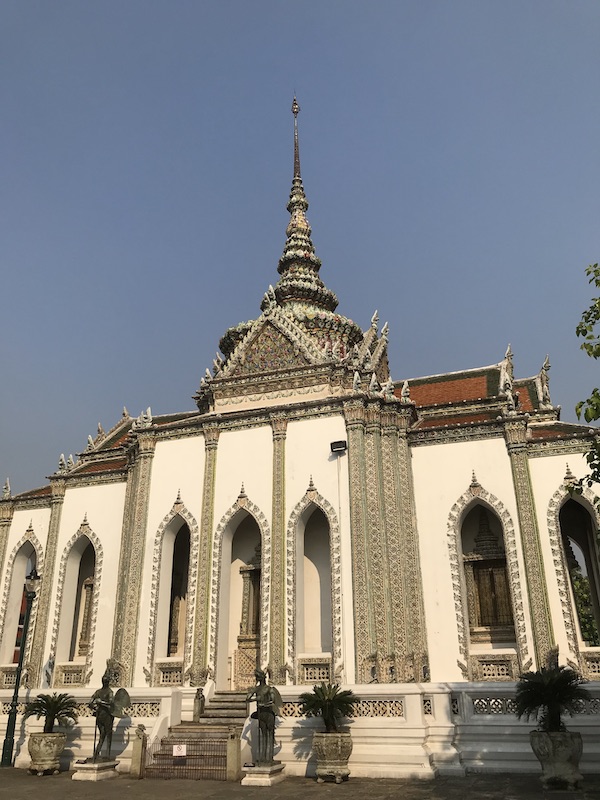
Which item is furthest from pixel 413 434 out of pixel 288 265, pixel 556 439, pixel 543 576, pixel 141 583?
pixel 288 265

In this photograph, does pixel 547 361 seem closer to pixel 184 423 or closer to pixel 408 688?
pixel 184 423

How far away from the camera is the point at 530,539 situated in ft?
52.4

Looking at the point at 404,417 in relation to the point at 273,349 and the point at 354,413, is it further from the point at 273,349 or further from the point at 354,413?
the point at 273,349

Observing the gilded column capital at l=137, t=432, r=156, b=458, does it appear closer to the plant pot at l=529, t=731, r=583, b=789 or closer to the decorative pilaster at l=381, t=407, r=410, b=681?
the decorative pilaster at l=381, t=407, r=410, b=681

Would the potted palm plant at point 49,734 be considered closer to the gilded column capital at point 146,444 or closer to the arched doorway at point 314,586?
the arched doorway at point 314,586

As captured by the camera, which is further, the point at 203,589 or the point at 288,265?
the point at 288,265

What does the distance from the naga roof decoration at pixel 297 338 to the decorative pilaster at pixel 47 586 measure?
196 inches

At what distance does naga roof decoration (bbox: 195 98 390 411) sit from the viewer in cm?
1947

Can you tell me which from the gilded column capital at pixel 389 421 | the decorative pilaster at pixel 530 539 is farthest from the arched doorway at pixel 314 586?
the decorative pilaster at pixel 530 539

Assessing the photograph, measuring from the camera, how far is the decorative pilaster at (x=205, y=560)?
16.5 m

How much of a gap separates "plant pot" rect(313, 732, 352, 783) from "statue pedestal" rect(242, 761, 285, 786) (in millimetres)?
705

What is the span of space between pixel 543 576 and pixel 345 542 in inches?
175

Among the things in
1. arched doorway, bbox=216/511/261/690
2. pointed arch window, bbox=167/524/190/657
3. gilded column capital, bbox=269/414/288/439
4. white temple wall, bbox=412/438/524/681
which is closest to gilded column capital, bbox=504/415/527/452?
white temple wall, bbox=412/438/524/681

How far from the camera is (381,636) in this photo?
15.3 m
